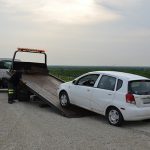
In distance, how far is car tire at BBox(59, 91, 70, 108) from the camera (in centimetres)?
1263

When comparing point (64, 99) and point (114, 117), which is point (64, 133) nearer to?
point (114, 117)

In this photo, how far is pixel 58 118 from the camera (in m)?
11.4

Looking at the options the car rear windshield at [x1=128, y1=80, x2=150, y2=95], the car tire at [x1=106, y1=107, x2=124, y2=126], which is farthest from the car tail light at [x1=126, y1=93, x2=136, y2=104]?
the car tire at [x1=106, y1=107, x2=124, y2=126]

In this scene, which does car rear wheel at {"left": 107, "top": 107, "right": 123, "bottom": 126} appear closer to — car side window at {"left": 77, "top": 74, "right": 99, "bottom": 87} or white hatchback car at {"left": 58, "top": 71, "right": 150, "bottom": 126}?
white hatchback car at {"left": 58, "top": 71, "right": 150, "bottom": 126}

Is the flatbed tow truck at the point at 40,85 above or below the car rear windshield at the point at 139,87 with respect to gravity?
below

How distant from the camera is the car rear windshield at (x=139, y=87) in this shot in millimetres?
10258

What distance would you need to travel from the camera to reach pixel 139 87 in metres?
10.5

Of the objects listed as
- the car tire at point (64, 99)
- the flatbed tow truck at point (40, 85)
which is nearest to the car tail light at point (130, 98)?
the flatbed tow truck at point (40, 85)

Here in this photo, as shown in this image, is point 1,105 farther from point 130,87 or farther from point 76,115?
point 130,87

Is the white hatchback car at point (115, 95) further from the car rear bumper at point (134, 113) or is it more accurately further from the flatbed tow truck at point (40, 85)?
the flatbed tow truck at point (40, 85)

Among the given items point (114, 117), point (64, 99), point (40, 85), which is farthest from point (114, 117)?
point (40, 85)

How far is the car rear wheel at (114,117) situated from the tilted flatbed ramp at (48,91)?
1638mm

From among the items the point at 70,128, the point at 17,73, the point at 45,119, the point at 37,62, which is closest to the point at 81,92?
the point at 45,119

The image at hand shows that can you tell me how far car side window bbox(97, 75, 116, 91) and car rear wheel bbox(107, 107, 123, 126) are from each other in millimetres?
676
